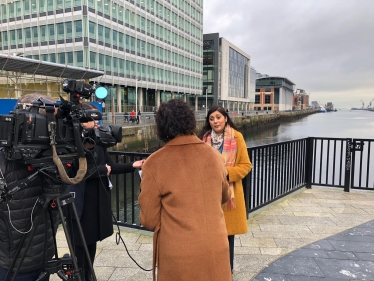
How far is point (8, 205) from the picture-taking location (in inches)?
68.1

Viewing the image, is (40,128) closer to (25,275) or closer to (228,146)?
(25,275)

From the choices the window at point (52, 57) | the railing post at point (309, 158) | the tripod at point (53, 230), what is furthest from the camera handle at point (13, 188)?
the window at point (52, 57)

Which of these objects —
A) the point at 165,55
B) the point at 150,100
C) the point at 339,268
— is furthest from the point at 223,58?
the point at 339,268

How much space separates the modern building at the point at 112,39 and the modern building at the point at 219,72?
18.1m

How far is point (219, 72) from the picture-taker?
71.6m

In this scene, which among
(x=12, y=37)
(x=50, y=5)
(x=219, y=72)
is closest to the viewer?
(x=50, y=5)

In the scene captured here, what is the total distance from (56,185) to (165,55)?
49018mm

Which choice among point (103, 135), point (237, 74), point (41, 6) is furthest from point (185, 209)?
point (237, 74)

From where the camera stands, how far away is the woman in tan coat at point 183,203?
1.63 m

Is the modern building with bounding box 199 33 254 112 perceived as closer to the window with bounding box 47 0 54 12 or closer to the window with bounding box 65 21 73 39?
the window with bounding box 65 21 73 39

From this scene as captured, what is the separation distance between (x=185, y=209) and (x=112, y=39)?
3883 cm

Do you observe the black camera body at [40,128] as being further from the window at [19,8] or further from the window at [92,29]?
the window at [19,8]

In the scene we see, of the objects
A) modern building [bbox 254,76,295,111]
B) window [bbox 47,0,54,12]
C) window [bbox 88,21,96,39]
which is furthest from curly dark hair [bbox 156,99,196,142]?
modern building [bbox 254,76,295,111]

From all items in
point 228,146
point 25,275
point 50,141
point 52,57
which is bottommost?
point 25,275
